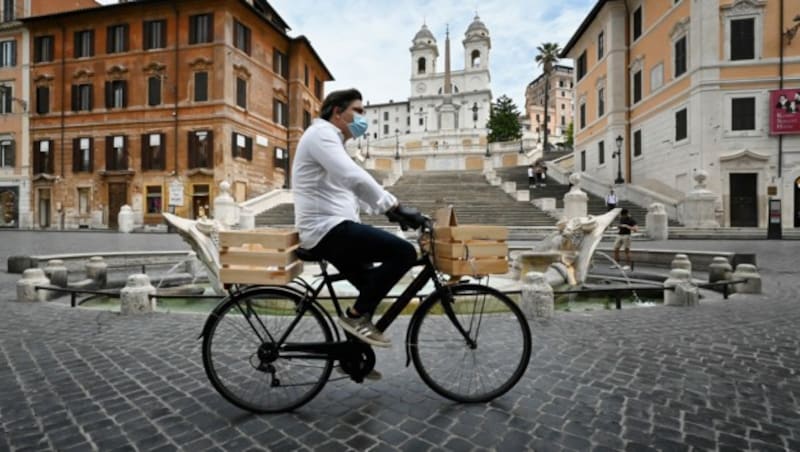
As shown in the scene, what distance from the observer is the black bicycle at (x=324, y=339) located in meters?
3.08

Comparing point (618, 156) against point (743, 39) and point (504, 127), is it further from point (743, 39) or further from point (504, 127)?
point (504, 127)

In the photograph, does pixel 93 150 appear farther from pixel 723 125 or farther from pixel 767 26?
pixel 767 26

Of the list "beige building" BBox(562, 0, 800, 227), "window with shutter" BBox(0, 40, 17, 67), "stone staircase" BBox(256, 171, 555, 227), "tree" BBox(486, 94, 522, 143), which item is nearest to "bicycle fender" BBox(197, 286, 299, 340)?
"stone staircase" BBox(256, 171, 555, 227)

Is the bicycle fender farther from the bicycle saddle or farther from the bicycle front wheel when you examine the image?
the bicycle front wheel

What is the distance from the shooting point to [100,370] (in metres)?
3.94

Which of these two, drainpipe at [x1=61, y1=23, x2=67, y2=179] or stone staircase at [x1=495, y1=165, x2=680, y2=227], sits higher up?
drainpipe at [x1=61, y1=23, x2=67, y2=179]

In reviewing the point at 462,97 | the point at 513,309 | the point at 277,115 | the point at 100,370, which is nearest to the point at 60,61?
the point at 277,115

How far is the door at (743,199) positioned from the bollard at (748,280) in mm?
18390

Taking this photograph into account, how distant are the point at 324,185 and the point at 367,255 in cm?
54

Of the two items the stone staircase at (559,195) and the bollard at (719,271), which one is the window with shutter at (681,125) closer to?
the stone staircase at (559,195)

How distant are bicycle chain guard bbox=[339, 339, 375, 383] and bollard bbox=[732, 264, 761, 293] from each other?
→ 7.55 metres

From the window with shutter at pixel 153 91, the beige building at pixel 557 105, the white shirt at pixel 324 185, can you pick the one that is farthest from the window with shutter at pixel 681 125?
the beige building at pixel 557 105

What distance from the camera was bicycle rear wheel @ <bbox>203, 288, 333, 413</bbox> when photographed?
3.07 metres

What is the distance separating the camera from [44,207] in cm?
3488
